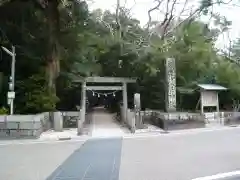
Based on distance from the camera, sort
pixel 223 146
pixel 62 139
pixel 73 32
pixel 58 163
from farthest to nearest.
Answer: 1. pixel 73 32
2. pixel 62 139
3. pixel 223 146
4. pixel 58 163

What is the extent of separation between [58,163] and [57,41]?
475 inches

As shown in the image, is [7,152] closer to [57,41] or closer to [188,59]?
[57,41]

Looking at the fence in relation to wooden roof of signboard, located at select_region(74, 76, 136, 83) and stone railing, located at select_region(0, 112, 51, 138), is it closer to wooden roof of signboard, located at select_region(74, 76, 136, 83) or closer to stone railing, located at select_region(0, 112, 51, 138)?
wooden roof of signboard, located at select_region(74, 76, 136, 83)

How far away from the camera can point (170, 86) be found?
19.3m

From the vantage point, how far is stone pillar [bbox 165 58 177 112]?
19.1 metres

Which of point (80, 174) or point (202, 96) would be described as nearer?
point (80, 174)

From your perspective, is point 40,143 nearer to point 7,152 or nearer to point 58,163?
point 7,152

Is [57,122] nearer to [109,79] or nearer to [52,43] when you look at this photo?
[52,43]

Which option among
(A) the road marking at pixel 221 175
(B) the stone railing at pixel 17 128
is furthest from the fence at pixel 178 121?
(A) the road marking at pixel 221 175

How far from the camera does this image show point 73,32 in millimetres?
20422

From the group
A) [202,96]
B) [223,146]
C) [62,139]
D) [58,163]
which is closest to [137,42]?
[202,96]

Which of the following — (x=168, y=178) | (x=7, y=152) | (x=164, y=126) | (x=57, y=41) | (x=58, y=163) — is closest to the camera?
(x=168, y=178)

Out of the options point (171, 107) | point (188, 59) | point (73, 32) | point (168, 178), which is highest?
point (73, 32)

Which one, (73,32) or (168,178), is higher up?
(73,32)
